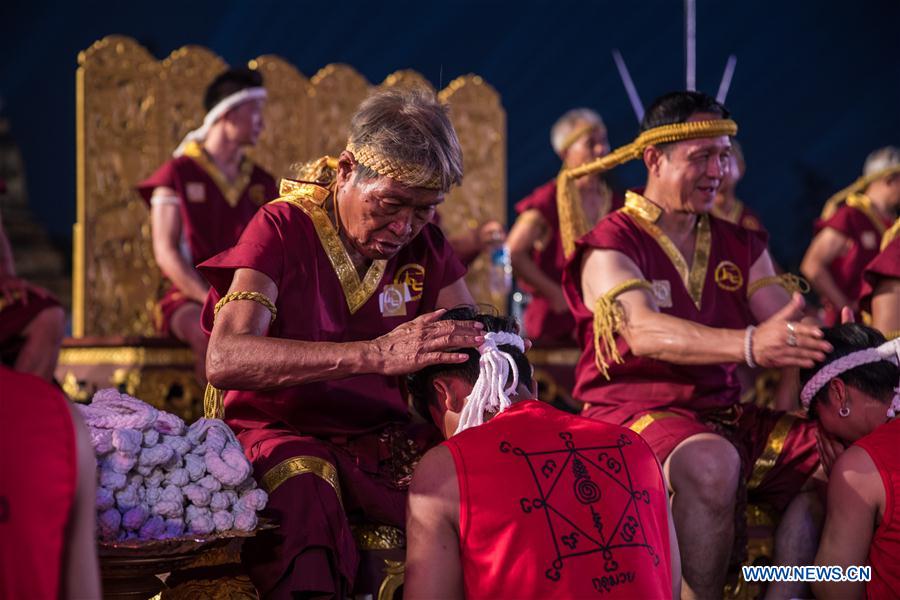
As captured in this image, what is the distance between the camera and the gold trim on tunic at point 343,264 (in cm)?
297

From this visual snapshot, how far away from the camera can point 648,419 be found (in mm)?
3328

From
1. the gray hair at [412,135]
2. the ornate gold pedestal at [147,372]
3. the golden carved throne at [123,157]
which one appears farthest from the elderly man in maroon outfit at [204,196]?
the gray hair at [412,135]

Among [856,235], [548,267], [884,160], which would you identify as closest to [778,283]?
[548,267]

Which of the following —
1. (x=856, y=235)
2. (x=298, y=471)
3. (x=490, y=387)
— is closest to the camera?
(x=490, y=387)

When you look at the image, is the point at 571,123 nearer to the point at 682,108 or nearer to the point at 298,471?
the point at 682,108

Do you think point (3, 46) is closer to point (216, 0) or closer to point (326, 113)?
point (216, 0)

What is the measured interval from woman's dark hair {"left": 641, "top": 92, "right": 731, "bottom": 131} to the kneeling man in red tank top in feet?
5.37

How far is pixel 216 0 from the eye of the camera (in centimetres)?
775

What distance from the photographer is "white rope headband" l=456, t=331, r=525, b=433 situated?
2.39 m

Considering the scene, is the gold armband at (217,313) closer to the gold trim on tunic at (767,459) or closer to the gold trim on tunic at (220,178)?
the gold trim on tunic at (767,459)

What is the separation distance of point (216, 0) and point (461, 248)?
336 cm

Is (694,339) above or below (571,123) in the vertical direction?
below

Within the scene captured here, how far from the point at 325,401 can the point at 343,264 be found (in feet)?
1.10

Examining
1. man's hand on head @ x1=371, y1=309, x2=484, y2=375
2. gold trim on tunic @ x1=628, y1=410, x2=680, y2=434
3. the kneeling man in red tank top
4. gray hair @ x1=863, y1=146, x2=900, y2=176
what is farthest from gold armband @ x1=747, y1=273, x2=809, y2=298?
gray hair @ x1=863, y1=146, x2=900, y2=176
